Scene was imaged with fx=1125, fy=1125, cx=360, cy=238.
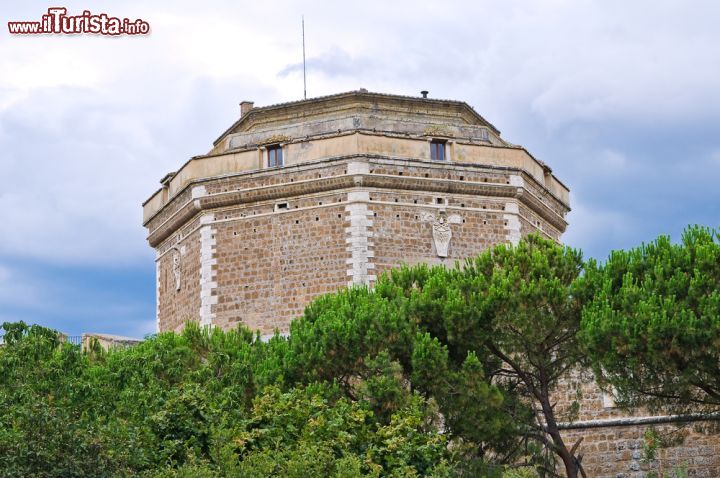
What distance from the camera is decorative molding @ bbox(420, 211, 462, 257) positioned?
25.2 m

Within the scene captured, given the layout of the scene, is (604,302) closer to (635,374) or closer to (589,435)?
(635,374)

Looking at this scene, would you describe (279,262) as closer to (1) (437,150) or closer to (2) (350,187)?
(2) (350,187)

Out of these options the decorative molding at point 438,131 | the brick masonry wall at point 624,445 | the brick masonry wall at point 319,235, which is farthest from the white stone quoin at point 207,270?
the brick masonry wall at point 624,445

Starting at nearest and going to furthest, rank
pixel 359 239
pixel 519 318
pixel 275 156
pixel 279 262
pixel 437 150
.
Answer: pixel 519 318
pixel 359 239
pixel 279 262
pixel 437 150
pixel 275 156

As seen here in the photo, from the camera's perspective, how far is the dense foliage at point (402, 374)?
50.9ft

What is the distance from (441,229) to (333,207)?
98.0 inches

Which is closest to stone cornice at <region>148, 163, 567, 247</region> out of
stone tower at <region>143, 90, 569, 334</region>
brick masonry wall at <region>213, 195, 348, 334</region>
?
stone tower at <region>143, 90, 569, 334</region>

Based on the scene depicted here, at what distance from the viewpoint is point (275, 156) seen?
26.2 metres

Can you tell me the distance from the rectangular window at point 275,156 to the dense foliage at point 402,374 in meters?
6.30

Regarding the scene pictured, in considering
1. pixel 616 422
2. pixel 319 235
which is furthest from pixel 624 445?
pixel 319 235

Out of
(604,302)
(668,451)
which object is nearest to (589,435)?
(668,451)

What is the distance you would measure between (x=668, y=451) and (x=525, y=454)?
441cm

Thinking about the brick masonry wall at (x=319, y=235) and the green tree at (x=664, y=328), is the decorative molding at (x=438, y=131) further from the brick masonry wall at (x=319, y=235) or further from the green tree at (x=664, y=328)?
the green tree at (x=664, y=328)

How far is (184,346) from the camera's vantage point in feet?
66.7
